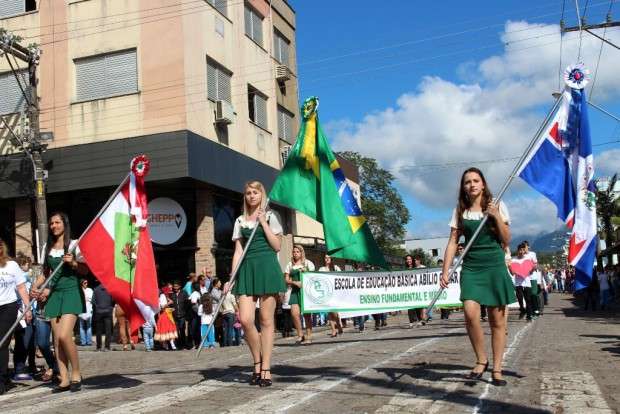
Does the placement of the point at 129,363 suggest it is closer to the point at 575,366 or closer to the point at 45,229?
the point at 575,366

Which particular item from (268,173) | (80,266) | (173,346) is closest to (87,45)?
(268,173)

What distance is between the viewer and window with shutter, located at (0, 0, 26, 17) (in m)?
22.7

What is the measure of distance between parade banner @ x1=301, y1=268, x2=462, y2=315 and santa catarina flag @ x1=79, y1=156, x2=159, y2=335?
737cm

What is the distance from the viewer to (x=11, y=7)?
22828 millimetres

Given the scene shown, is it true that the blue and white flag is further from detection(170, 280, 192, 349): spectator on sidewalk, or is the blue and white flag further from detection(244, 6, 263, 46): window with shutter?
detection(244, 6, 263, 46): window with shutter

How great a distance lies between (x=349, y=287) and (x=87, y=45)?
40.8 ft

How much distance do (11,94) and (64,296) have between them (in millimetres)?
17346

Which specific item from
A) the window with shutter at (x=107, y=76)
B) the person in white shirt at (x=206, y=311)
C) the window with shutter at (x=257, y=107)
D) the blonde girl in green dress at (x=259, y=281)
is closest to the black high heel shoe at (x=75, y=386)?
the blonde girl in green dress at (x=259, y=281)

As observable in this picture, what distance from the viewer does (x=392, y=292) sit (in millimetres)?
15211

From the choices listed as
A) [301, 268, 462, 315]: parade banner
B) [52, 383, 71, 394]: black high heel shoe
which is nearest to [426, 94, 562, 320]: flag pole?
[52, 383, 71, 394]: black high heel shoe

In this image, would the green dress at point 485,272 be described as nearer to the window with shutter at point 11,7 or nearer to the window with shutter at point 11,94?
the window with shutter at point 11,94

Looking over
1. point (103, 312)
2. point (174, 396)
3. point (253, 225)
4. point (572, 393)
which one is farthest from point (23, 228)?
point (572, 393)

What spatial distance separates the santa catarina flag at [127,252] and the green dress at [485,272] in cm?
338

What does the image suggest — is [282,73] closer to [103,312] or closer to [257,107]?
[257,107]
